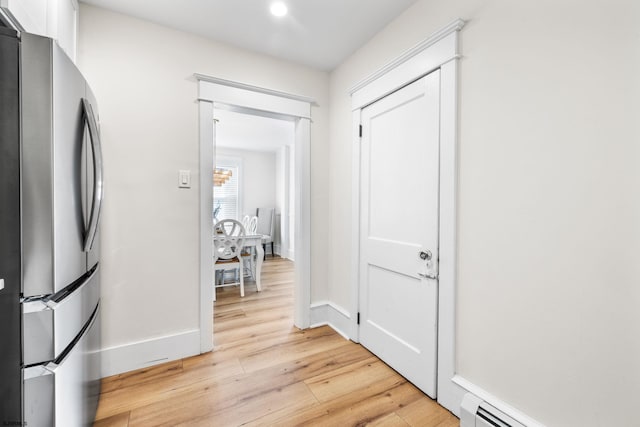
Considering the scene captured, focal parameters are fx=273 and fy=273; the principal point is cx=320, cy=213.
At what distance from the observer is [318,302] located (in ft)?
8.72

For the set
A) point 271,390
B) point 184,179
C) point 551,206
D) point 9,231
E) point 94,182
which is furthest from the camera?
point 184,179

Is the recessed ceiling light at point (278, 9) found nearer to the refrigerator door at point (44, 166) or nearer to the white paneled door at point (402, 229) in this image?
the white paneled door at point (402, 229)

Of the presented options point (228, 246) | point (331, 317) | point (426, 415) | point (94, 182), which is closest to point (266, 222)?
point (228, 246)

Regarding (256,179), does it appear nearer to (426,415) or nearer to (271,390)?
(271,390)

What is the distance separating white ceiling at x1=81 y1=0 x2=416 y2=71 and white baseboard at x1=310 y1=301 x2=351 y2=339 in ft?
7.50

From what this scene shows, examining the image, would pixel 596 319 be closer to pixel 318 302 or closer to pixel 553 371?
pixel 553 371

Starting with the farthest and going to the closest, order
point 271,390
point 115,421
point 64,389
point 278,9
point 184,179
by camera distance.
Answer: point 184,179, point 278,9, point 271,390, point 115,421, point 64,389

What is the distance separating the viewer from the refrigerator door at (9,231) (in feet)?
2.82

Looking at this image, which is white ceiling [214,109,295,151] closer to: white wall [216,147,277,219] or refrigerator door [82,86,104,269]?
white wall [216,147,277,219]

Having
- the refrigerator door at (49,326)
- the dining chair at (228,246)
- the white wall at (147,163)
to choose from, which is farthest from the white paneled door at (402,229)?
the dining chair at (228,246)

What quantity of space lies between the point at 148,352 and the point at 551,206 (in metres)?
2.56

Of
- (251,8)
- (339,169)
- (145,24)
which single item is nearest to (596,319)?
(339,169)

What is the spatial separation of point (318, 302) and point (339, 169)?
130 cm

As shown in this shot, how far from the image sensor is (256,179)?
6.65 m
